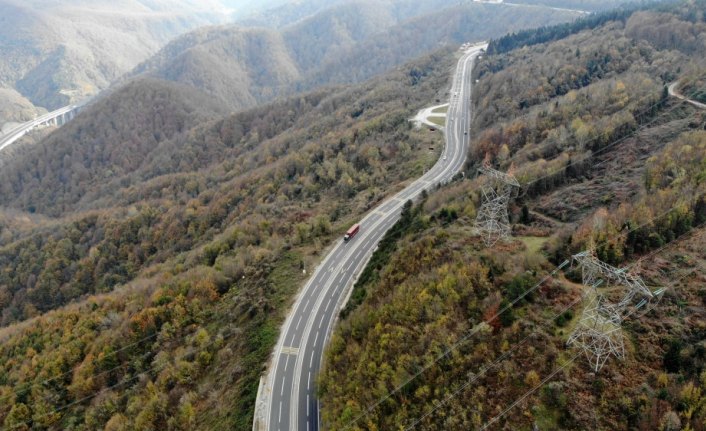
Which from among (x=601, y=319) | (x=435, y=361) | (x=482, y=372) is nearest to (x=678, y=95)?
(x=601, y=319)

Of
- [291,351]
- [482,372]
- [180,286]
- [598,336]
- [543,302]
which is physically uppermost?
[598,336]

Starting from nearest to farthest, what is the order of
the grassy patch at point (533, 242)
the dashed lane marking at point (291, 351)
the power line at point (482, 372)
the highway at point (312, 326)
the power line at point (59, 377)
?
1. the power line at point (482, 372)
2. the highway at point (312, 326)
3. the grassy patch at point (533, 242)
4. the dashed lane marking at point (291, 351)
5. the power line at point (59, 377)

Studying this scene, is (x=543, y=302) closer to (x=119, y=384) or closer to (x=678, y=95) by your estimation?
(x=119, y=384)

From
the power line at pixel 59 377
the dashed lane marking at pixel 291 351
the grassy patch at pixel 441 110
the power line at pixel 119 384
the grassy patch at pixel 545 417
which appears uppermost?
the grassy patch at pixel 441 110

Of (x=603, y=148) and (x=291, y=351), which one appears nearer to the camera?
(x=291, y=351)

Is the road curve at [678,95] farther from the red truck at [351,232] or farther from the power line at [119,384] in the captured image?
the power line at [119,384]

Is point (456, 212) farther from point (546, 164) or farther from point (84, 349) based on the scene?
point (84, 349)

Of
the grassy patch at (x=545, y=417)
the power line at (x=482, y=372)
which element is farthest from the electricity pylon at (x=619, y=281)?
the grassy patch at (x=545, y=417)
